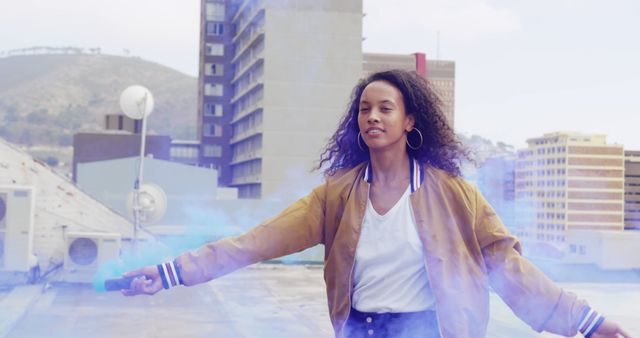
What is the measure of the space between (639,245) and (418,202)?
41.6ft

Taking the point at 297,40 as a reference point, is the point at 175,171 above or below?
below

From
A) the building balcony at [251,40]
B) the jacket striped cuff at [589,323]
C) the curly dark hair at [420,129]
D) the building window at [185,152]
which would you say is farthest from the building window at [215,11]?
the jacket striped cuff at [589,323]

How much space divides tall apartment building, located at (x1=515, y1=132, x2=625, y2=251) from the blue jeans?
924cm

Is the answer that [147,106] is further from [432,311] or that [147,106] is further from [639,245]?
[432,311]

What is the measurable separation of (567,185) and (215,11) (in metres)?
47.2

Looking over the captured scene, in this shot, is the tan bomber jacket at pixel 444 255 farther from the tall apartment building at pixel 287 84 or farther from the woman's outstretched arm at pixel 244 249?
the tall apartment building at pixel 287 84

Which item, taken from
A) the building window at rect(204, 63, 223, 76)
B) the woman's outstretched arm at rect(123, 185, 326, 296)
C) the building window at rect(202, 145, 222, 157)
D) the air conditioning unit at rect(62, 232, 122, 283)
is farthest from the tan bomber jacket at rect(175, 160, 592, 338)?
the building window at rect(204, 63, 223, 76)

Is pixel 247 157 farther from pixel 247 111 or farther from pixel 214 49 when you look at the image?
pixel 214 49

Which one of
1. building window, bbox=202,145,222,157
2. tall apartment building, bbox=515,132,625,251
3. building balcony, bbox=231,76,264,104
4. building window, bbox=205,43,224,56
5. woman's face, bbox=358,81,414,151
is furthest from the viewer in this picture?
building window, bbox=205,43,224,56

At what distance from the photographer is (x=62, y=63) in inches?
3959

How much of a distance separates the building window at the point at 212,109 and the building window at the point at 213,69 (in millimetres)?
2307

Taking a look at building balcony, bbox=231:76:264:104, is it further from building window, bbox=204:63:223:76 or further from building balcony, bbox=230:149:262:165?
building window, bbox=204:63:223:76

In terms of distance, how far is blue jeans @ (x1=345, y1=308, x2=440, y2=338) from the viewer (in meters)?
2.38

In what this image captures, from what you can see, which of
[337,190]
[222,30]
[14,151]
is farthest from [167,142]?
[337,190]
